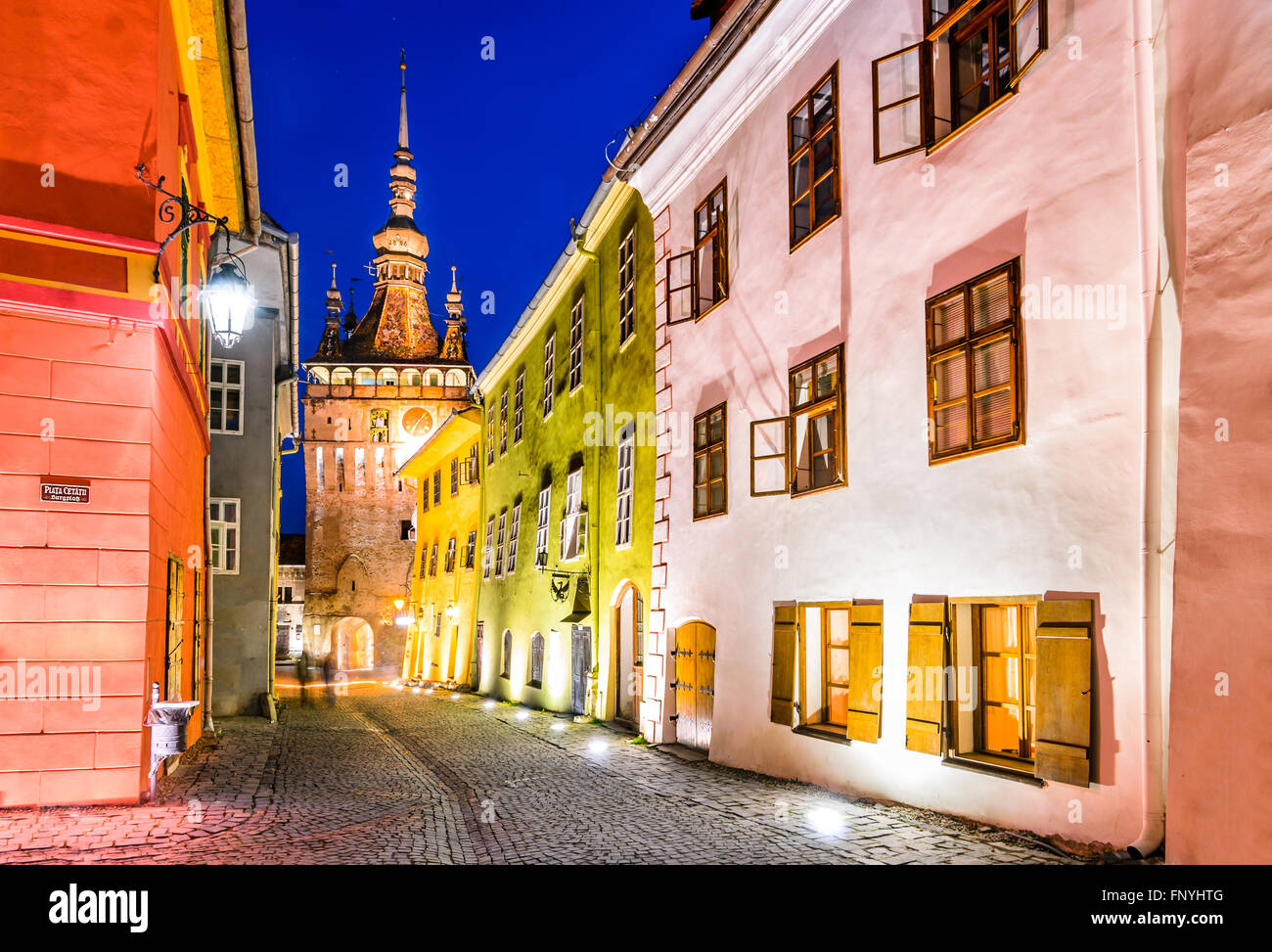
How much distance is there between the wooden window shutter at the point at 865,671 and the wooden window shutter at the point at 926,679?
0.48 m

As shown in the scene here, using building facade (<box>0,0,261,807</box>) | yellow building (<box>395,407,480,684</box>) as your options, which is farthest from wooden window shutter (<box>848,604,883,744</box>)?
yellow building (<box>395,407,480,684</box>)

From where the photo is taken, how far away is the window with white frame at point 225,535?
1850 centimetres

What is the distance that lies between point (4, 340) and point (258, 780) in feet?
17.2

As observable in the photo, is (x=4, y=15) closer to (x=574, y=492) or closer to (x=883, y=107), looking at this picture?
(x=883, y=107)

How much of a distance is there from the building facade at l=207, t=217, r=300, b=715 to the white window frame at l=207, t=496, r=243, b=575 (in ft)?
0.06

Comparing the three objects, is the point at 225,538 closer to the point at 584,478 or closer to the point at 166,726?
the point at 584,478

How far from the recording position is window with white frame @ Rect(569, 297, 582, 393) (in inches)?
744

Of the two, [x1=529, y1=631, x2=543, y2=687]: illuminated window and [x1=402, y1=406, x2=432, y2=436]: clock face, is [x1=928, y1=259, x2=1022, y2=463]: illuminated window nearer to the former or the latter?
[x1=529, y1=631, x2=543, y2=687]: illuminated window

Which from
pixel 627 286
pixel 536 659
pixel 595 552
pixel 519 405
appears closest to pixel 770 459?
pixel 627 286

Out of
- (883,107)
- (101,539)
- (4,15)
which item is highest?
(4,15)

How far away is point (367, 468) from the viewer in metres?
50.4

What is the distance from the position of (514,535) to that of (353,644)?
1139 inches
